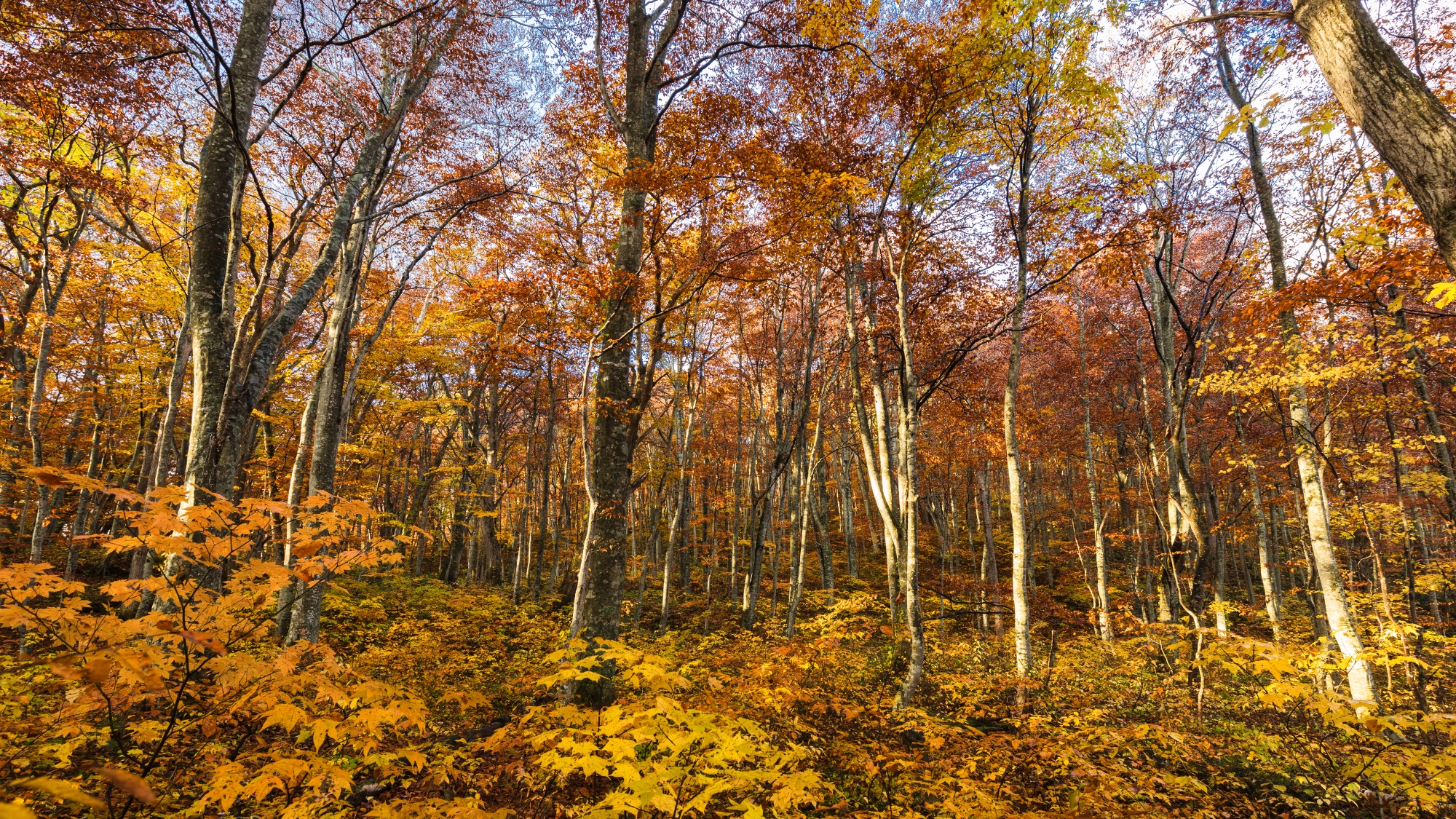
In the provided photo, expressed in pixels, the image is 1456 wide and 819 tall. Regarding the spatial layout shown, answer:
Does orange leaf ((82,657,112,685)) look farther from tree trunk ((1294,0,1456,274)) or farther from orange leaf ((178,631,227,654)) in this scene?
tree trunk ((1294,0,1456,274))

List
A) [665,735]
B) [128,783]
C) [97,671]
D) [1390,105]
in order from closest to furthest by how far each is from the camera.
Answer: [128,783] → [97,671] → [665,735] → [1390,105]

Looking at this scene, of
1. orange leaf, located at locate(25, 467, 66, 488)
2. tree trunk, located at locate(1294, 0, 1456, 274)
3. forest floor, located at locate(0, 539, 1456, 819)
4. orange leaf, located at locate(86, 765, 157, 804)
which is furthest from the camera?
tree trunk, located at locate(1294, 0, 1456, 274)

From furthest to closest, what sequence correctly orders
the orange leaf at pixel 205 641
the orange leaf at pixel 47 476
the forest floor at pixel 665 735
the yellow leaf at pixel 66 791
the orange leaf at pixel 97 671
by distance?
1. the forest floor at pixel 665 735
2. the orange leaf at pixel 47 476
3. the orange leaf at pixel 205 641
4. the orange leaf at pixel 97 671
5. the yellow leaf at pixel 66 791

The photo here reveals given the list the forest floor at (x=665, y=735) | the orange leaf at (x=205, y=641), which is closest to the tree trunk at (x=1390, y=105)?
the forest floor at (x=665, y=735)

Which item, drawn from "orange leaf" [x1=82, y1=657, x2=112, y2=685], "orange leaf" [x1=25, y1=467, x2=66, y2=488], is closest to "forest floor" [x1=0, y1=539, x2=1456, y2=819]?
"orange leaf" [x1=82, y1=657, x2=112, y2=685]

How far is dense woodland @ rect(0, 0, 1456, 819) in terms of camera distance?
3326 mm

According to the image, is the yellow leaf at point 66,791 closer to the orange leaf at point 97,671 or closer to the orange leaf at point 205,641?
the orange leaf at point 97,671

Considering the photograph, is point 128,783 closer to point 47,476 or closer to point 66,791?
point 66,791

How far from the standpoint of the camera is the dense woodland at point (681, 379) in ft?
10.9

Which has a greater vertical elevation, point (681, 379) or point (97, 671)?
point (681, 379)

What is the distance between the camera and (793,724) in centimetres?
477

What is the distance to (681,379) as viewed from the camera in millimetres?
14344

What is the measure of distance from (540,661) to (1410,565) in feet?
57.2

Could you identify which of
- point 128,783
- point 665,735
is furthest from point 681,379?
point 128,783
